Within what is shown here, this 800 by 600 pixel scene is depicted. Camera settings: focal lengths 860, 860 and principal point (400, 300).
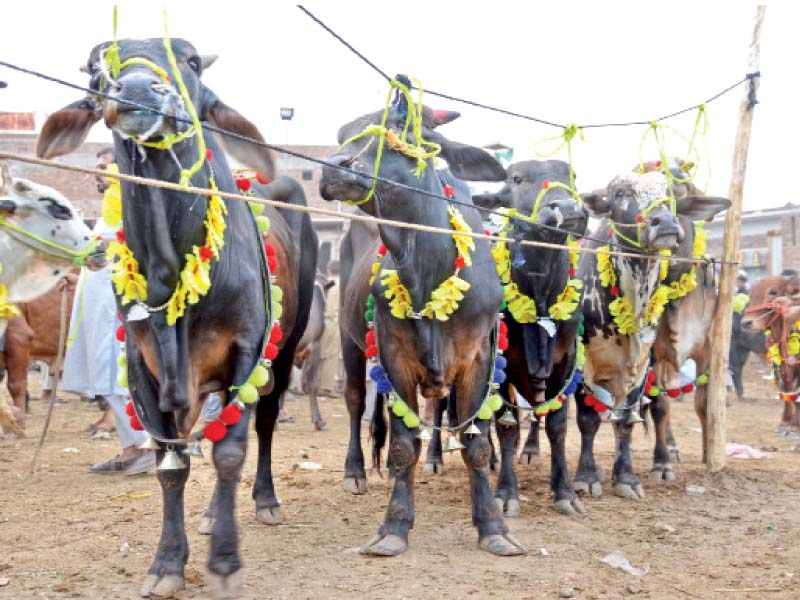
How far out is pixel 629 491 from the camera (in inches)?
273

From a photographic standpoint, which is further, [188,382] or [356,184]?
[356,184]

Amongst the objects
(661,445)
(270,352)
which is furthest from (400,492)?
(661,445)

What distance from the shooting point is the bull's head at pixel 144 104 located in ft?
12.0

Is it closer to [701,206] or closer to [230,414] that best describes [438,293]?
[230,414]

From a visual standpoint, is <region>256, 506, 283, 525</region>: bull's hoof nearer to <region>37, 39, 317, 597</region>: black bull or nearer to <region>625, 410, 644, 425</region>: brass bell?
<region>37, 39, 317, 597</region>: black bull

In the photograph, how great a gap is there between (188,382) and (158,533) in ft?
5.66

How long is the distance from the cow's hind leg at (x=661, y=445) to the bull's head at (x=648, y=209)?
1.86m

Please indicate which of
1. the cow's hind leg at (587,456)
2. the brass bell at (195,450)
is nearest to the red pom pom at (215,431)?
the brass bell at (195,450)

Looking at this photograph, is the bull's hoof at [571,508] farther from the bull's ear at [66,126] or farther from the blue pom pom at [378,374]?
the bull's ear at [66,126]

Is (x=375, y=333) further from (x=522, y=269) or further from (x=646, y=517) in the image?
(x=646, y=517)

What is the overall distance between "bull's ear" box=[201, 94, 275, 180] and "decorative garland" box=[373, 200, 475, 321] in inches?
37.2

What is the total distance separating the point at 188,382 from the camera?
13.6 feet

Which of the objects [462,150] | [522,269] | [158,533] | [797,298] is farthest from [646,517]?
[797,298]

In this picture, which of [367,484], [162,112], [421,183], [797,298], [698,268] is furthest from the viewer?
[797,298]
